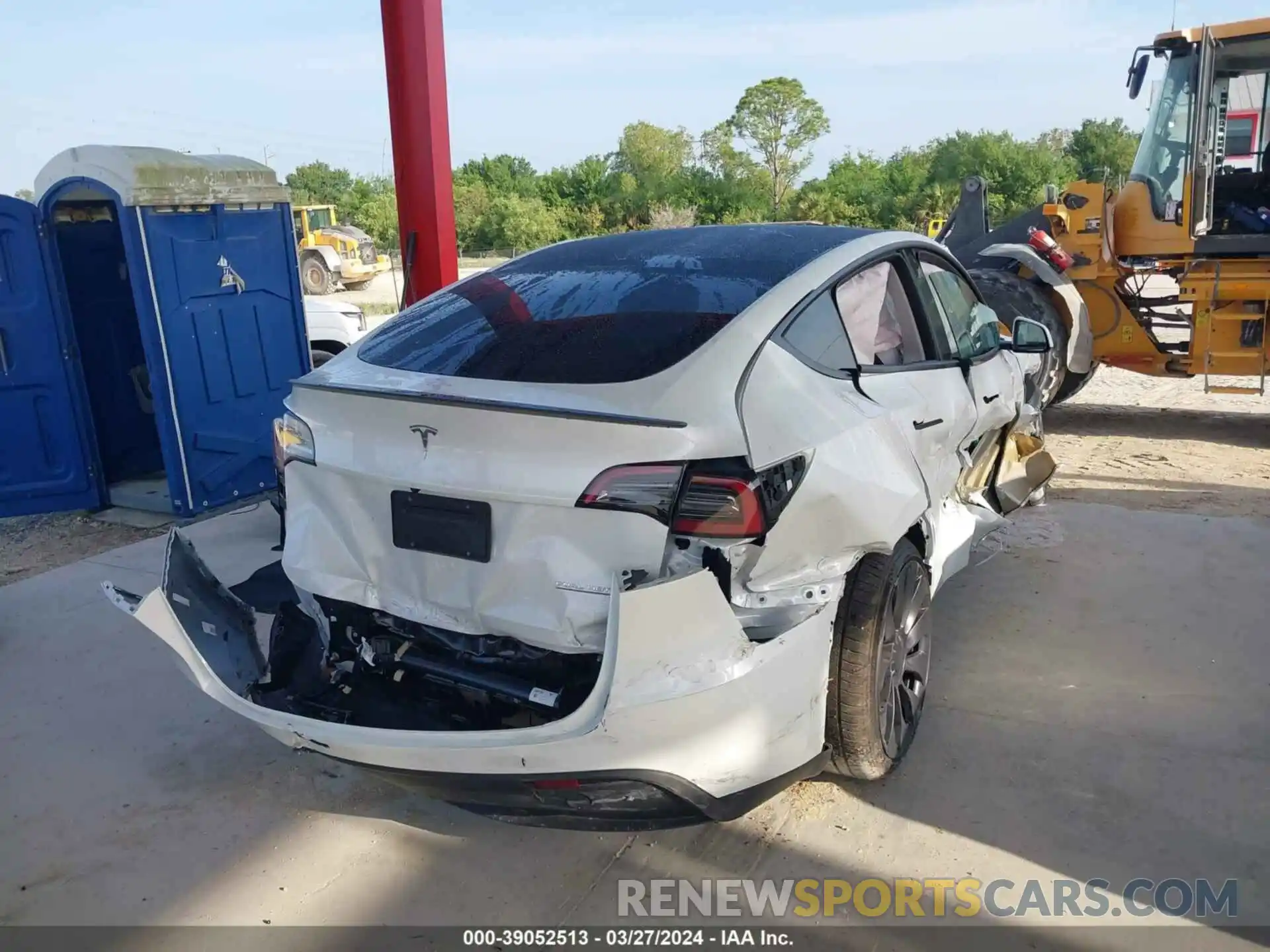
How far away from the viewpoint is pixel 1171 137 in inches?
311

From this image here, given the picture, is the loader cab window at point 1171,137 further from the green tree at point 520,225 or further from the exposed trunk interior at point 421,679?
the green tree at point 520,225

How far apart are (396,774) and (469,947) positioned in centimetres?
50

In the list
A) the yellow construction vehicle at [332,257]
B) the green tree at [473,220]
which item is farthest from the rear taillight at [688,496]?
the green tree at [473,220]

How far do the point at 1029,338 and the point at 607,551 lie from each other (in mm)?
2747

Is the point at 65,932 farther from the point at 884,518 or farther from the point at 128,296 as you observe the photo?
the point at 128,296

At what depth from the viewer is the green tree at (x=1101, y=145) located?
35.1 m

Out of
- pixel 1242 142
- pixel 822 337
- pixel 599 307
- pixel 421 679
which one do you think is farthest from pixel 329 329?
pixel 1242 142

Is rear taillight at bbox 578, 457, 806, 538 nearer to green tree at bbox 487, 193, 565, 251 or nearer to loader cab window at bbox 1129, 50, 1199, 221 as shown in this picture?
loader cab window at bbox 1129, 50, 1199, 221

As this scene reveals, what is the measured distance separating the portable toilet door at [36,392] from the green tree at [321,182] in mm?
50707

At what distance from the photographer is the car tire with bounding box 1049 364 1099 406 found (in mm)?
8359

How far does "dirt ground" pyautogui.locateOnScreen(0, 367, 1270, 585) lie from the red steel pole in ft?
8.62

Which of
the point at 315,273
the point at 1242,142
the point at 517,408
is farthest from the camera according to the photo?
the point at 315,273

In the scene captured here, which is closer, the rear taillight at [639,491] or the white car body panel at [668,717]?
the white car body panel at [668,717]

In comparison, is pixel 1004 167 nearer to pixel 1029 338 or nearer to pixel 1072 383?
pixel 1072 383
